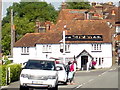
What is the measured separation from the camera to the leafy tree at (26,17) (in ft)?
298

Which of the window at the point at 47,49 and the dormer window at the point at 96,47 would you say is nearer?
the dormer window at the point at 96,47

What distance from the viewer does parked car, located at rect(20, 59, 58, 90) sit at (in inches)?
938

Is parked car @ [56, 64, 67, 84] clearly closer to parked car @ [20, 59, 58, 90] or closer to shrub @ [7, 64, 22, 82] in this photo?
shrub @ [7, 64, 22, 82]

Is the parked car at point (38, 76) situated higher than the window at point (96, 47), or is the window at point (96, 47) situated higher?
the window at point (96, 47)

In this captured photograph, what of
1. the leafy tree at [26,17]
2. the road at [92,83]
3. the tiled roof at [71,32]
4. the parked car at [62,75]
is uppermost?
the leafy tree at [26,17]

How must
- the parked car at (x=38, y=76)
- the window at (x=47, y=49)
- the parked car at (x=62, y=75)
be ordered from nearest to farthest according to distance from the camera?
1. the parked car at (x=38, y=76)
2. the parked car at (x=62, y=75)
3. the window at (x=47, y=49)

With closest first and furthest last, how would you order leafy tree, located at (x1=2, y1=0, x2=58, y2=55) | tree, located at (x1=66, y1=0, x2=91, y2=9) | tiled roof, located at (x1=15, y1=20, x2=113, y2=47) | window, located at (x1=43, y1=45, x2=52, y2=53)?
window, located at (x1=43, y1=45, x2=52, y2=53), tiled roof, located at (x1=15, y1=20, x2=113, y2=47), leafy tree, located at (x1=2, y1=0, x2=58, y2=55), tree, located at (x1=66, y1=0, x2=91, y2=9)

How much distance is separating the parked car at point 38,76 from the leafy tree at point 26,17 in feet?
213

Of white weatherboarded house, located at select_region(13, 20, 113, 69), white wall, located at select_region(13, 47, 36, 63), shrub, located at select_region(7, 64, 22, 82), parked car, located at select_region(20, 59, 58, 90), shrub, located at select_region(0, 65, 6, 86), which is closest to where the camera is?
parked car, located at select_region(20, 59, 58, 90)

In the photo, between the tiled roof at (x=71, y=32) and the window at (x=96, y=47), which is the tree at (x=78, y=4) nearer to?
the tiled roof at (x=71, y=32)

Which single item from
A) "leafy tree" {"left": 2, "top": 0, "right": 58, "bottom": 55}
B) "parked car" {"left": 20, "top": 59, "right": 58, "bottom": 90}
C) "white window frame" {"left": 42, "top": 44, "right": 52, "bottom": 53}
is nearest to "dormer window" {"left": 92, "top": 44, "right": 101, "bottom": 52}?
"white window frame" {"left": 42, "top": 44, "right": 52, "bottom": 53}

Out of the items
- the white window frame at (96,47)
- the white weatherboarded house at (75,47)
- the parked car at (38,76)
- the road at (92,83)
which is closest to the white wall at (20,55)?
the white weatherboarded house at (75,47)

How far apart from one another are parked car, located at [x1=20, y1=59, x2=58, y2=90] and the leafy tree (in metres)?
65.0

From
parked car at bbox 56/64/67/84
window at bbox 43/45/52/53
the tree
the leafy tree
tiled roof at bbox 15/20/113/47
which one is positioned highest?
the tree
